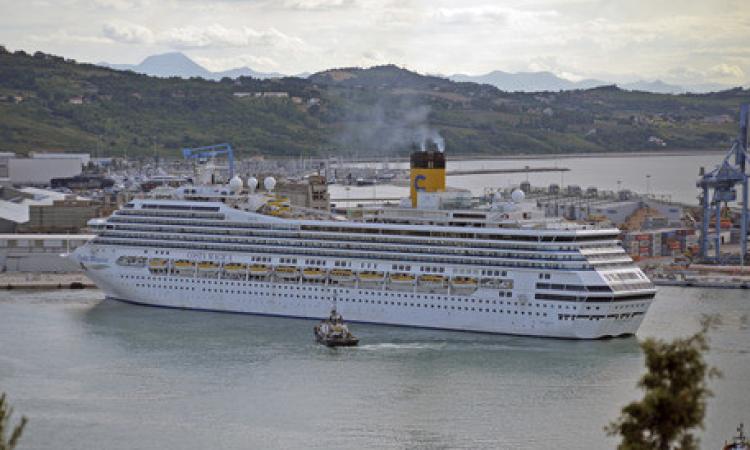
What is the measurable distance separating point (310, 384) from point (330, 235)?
8.35 metres

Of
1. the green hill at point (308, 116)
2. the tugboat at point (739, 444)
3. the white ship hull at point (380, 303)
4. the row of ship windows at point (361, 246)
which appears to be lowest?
the tugboat at point (739, 444)

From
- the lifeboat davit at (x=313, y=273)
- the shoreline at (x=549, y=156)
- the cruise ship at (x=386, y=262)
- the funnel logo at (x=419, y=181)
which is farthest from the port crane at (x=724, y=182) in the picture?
the shoreline at (x=549, y=156)

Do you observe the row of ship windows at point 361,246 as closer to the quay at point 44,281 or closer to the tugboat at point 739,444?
the quay at point 44,281

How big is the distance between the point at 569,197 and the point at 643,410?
172ft

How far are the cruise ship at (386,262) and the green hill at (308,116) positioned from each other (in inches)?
2285

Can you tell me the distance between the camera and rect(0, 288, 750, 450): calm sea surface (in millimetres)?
23406

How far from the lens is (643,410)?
1378 cm

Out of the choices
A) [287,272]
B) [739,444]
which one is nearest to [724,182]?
[287,272]

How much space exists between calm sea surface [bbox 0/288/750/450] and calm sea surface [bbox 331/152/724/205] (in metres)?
45.7

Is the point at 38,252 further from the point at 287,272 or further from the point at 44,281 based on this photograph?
the point at 287,272

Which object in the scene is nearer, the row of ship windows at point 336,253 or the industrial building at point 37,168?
the row of ship windows at point 336,253

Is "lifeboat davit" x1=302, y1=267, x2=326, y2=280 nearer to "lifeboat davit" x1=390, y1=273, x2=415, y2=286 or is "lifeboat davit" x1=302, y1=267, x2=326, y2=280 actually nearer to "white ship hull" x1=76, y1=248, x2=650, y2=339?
"white ship hull" x1=76, y1=248, x2=650, y2=339

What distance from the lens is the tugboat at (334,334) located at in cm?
3094

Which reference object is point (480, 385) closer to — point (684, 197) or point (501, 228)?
point (501, 228)
